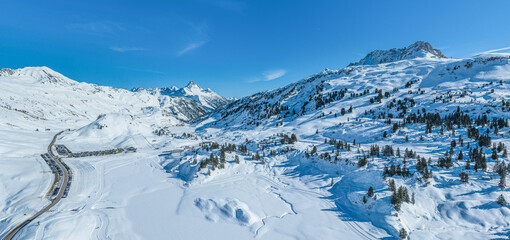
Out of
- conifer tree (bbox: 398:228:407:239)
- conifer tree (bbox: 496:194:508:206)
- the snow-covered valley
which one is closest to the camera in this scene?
conifer tree (bbox: 398:228:407:239)

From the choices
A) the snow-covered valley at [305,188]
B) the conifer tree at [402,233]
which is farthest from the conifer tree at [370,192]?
the conifer tree at [402,233]

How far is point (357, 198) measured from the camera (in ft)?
109

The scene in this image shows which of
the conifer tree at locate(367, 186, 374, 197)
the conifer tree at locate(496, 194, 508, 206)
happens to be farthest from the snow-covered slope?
the conifer tree at locate(367, 186, 374, 197)

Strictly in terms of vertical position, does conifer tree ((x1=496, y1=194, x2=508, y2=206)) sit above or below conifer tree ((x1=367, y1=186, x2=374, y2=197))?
below

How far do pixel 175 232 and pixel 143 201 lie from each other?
14.0m

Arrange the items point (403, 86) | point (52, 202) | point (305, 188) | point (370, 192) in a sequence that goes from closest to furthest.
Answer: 1. point (370, 192)
2. point (52, 202)
3. point (305, 188)
4. point (403, 86)

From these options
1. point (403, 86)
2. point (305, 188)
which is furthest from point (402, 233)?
point (403, 86)

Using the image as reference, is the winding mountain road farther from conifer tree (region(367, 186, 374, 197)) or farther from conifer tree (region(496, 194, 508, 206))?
conifer tree (region(496, 194, 508, 206))

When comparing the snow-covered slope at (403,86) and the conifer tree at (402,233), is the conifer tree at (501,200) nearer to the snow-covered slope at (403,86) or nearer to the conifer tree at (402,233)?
the conifer tree at (402,233)

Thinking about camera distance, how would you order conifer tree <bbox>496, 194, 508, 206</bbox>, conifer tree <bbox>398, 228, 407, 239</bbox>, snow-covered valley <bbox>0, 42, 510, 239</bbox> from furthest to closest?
snow-covered valley <bbox>0, 42, 510, 239</bbox> < conifer tree <bbox>496, 194, 508, 206</bbox> < conifer tree <bbox>398, 228, 407, 239</bbox>

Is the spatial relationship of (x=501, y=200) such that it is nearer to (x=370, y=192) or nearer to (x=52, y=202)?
(x=370, y=192)

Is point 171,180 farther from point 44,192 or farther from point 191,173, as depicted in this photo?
point 44,192

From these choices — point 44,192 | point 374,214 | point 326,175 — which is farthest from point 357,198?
point 44,192

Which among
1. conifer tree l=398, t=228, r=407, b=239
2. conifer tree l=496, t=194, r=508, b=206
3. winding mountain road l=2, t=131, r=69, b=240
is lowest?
conifer tree l=398, t=228, r=407, b=239
